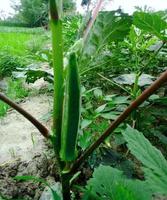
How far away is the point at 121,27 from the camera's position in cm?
97

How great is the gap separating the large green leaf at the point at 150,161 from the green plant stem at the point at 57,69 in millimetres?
262

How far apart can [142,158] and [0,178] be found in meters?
0.62

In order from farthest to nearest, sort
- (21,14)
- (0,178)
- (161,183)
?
(21,14) → (0,178) → (161,183)

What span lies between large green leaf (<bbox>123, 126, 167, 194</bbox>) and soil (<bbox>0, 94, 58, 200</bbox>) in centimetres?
40

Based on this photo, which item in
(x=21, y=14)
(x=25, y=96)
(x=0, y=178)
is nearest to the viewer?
(x=0, y=178)

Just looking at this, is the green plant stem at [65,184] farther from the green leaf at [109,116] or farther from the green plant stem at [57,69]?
the green leaf at [109,116]

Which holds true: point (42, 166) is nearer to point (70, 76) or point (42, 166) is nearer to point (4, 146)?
point (4, 146)

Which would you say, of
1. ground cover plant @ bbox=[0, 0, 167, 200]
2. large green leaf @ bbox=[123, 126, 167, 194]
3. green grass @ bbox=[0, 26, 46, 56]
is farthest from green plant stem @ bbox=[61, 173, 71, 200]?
green grass @ bbox=[0, 26, 46, 56]

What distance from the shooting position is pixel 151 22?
0.84 meters

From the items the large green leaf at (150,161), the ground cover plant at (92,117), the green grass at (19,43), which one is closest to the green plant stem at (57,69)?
the ground cover plant at (92,117)

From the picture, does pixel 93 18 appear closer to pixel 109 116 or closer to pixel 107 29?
pixel 107 29

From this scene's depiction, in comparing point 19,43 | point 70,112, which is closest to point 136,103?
point 70,112

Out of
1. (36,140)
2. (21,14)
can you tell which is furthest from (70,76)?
(21,14)

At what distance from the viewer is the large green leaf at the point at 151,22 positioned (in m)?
0.84
